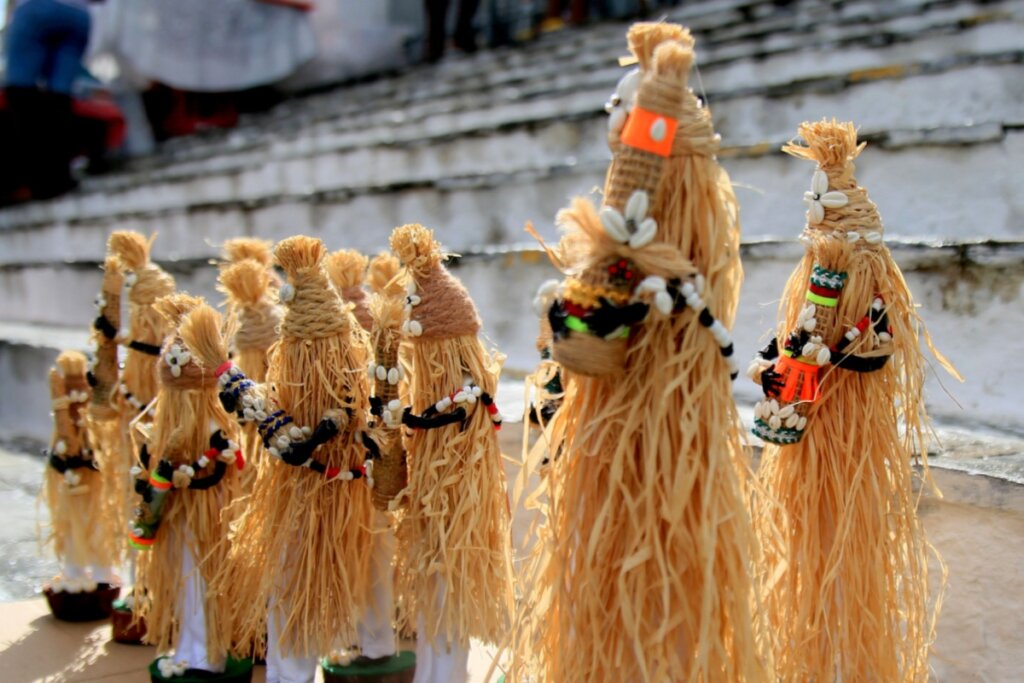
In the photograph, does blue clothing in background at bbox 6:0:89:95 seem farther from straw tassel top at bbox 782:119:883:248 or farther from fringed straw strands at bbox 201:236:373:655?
straw tassel top at bbox 782:119:883:248

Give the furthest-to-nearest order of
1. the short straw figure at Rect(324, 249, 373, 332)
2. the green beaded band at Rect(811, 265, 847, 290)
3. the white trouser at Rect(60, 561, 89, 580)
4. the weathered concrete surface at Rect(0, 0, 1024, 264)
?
the weathered concrete surface at Rect(0, 0, 1024, 264) < the white trouser at Rect(60, 561, 89, 580) < the short straw figure at Rect(324, 249, 373, 332) < the green beaded band at Rect(811, 265, 847, 290)

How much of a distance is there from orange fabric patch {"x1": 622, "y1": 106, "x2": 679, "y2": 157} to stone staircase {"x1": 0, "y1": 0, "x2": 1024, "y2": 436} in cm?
30

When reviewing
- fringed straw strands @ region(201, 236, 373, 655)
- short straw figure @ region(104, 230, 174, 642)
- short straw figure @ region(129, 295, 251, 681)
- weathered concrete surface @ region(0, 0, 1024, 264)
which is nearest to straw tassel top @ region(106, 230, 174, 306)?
short straw figure @ region(104, 230, 174, 642)

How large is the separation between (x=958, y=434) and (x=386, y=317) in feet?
3.90

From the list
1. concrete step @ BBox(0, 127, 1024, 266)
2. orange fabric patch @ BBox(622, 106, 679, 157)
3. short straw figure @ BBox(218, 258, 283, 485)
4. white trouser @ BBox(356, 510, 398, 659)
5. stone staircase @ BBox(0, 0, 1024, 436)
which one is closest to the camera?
orange fabric patch @ BBox(622, 106, 679, 157)

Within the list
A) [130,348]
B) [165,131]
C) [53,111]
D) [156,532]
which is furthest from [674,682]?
[165,131]

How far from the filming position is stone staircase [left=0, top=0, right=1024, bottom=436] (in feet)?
8.14

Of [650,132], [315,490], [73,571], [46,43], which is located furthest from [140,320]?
[46,43]

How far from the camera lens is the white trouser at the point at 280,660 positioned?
1753 mm

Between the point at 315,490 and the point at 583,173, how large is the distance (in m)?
2.03

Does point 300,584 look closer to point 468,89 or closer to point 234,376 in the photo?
point 234,376

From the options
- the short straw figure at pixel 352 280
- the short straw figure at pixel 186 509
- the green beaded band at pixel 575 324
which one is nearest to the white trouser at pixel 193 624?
the short straw figure at pixel 186 509

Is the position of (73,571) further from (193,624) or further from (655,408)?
(655,408)

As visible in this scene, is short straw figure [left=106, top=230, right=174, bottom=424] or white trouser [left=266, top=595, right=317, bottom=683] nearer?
white trouser [left=266, top=595, right=317, bottom=683]
